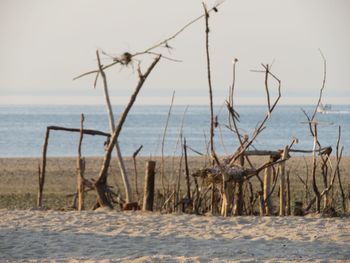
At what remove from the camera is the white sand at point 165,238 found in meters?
8.17

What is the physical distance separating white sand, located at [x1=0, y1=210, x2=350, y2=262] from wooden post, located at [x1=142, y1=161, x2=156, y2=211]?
0.84ft

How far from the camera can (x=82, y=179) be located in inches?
425

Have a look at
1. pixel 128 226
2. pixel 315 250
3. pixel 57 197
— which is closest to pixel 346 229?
pixel 315 250

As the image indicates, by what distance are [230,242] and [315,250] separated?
2.68ft

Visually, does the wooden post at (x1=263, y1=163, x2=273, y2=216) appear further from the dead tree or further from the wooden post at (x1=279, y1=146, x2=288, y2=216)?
the dead tree

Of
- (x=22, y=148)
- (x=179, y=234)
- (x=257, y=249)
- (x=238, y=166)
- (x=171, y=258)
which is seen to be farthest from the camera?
(x=22, y=148)

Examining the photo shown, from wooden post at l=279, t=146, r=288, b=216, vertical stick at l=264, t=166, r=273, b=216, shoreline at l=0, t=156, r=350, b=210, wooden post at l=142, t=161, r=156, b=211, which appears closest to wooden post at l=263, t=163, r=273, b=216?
vertical stick at l=264, t=166, r=273, b=216

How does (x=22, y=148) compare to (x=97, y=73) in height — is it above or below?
below

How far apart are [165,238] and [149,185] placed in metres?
1.57

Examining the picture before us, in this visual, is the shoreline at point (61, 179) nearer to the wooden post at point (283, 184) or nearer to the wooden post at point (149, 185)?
the wooden post at point (149, 185)

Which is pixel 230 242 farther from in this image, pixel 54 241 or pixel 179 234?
pixel 54 241

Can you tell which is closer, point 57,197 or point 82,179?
point 82,179

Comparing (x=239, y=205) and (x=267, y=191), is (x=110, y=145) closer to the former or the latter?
(x=239, y=205)

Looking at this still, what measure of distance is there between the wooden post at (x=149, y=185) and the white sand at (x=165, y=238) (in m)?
0.26
